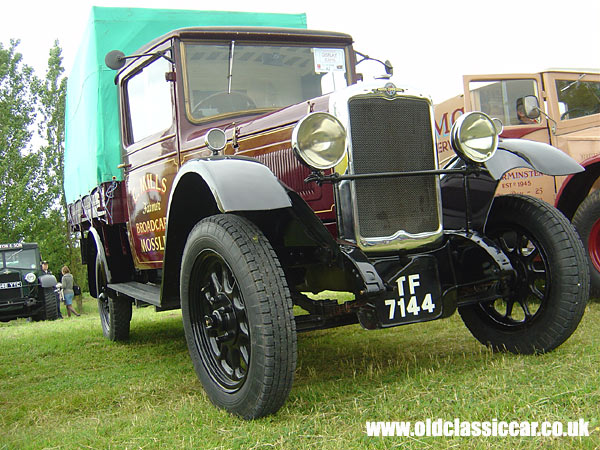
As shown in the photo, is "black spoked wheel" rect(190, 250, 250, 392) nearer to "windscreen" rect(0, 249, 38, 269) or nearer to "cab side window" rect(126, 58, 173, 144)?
"cab side window" rect(126, 58, 173, 144)

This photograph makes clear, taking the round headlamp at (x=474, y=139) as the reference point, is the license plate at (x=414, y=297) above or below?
below

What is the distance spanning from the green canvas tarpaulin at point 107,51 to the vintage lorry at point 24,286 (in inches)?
287

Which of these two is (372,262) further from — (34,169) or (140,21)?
(34,169)

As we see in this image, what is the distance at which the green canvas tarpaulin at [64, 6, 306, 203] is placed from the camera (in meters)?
5.16

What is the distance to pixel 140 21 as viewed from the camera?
5395mm

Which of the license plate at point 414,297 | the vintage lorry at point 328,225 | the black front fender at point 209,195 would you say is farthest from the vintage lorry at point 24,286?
the license plate at point 414,297

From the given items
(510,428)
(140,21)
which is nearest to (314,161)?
(510,428)

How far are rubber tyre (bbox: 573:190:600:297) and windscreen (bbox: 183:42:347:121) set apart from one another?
242cm

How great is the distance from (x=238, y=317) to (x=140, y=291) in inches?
70.7

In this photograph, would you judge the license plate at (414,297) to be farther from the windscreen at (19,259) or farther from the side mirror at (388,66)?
the windscreen at (19,259)

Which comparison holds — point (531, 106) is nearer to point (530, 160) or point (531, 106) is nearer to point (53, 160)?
point (530, 160)

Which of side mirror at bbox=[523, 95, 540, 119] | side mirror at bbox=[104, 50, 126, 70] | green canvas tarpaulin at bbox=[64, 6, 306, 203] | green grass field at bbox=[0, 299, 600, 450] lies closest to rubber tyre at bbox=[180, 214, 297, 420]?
green grass field at bbox=[0, 299, 600, 450]

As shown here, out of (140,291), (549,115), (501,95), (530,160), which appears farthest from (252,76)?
(549,115)

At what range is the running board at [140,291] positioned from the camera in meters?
3.61
